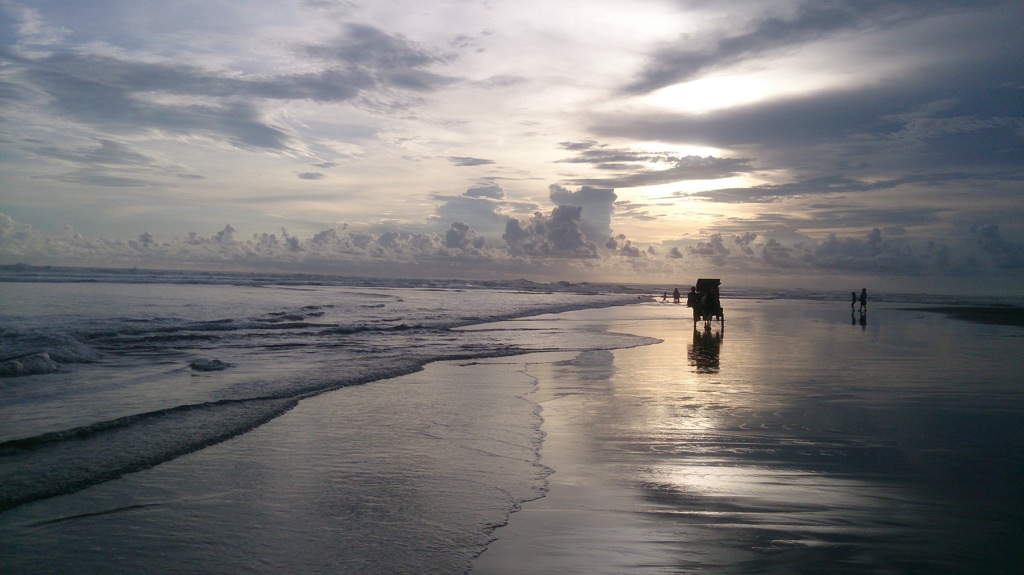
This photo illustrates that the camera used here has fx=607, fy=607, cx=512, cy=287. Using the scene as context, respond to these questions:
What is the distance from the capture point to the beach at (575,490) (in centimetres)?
470

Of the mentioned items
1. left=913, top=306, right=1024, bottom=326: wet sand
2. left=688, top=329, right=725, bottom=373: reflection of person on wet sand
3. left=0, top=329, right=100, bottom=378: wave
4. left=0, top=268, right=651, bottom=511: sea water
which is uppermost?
left=0, top=329, right=100, bottom=378: wave

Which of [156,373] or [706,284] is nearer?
[156,373]

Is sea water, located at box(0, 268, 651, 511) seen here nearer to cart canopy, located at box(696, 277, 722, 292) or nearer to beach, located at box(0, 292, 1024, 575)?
beach, located at box(0, 292, 1024, 575)

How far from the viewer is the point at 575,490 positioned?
630 cm

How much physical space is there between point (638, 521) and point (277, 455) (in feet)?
14.6

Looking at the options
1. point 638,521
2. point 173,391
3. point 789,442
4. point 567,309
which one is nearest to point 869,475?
point 789,442

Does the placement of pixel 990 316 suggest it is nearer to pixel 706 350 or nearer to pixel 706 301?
pixel 706 301

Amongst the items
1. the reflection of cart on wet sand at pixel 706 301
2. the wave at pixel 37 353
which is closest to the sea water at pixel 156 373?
the wave at pixel 37 353

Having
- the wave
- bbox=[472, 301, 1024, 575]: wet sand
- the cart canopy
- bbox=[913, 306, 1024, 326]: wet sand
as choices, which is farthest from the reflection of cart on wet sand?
the wave

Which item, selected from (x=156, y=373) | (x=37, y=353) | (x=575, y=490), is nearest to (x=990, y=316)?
(x=575, y=490)

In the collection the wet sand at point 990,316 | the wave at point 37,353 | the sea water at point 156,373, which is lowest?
the wet sand at point 990,316

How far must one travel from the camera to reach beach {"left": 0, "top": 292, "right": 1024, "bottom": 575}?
4.70m

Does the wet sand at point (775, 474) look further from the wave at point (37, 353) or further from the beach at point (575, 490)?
the wave at point (37, 353)

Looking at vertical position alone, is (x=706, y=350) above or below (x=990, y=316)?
above
